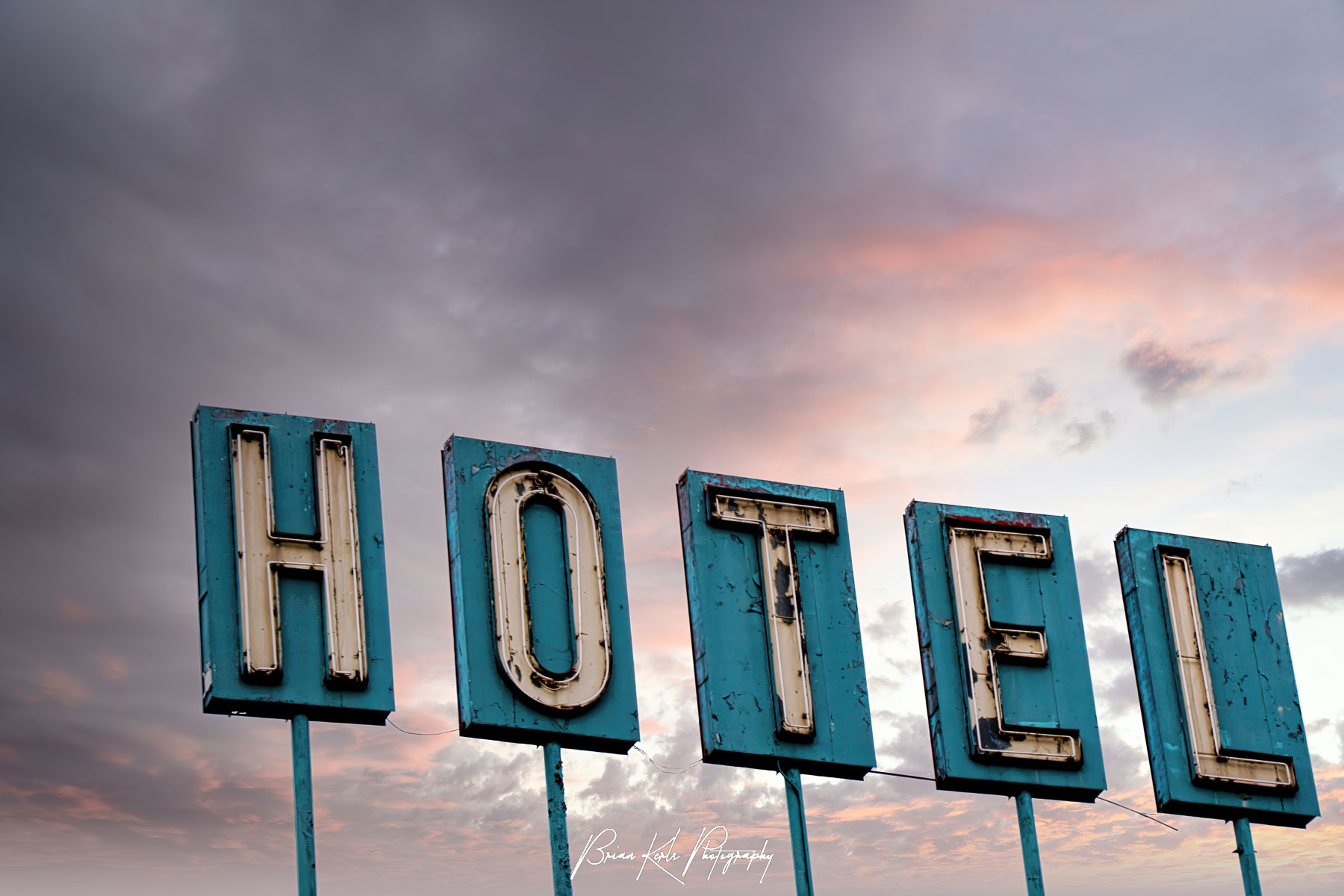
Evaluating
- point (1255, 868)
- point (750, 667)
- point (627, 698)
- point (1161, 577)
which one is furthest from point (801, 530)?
point (1255, 868)

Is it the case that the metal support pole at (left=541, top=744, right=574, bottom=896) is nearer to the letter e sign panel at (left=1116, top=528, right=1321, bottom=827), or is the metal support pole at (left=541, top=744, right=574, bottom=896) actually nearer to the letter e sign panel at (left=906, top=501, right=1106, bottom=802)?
the letter e sign panel at (left=906, top=501, right=1106, bottom=802)

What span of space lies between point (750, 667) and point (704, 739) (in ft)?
3.13

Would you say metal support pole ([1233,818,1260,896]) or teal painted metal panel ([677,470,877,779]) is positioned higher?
teal painted metal panel ([677,470,877,779])

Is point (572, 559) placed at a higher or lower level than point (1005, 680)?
higher

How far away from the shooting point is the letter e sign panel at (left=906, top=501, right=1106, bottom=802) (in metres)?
17.1

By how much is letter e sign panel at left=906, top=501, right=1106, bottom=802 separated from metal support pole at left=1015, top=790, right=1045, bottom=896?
183 mm

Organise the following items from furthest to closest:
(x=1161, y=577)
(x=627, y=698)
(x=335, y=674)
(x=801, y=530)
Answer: (x=1161, y=577) → (x=801, y=530) → (x=627, y=698) → (x=335, y=674)

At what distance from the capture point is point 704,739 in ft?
52.9

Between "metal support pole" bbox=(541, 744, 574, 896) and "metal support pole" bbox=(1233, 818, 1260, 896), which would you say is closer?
"metal support pole" bbox=(541, 744, 574, 896)

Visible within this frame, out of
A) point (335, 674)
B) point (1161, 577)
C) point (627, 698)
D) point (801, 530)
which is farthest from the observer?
point (1161, 577)

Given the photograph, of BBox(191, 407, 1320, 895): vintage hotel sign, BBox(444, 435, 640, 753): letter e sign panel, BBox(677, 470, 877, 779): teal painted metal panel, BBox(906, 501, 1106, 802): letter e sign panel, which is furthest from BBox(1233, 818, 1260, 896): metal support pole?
BBox(444, 435, 640, 753): letter e sign panel

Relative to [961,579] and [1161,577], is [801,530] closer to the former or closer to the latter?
[961,579]

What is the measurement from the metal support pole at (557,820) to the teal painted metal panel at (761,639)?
5.24ft

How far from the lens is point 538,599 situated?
16.0 meters
